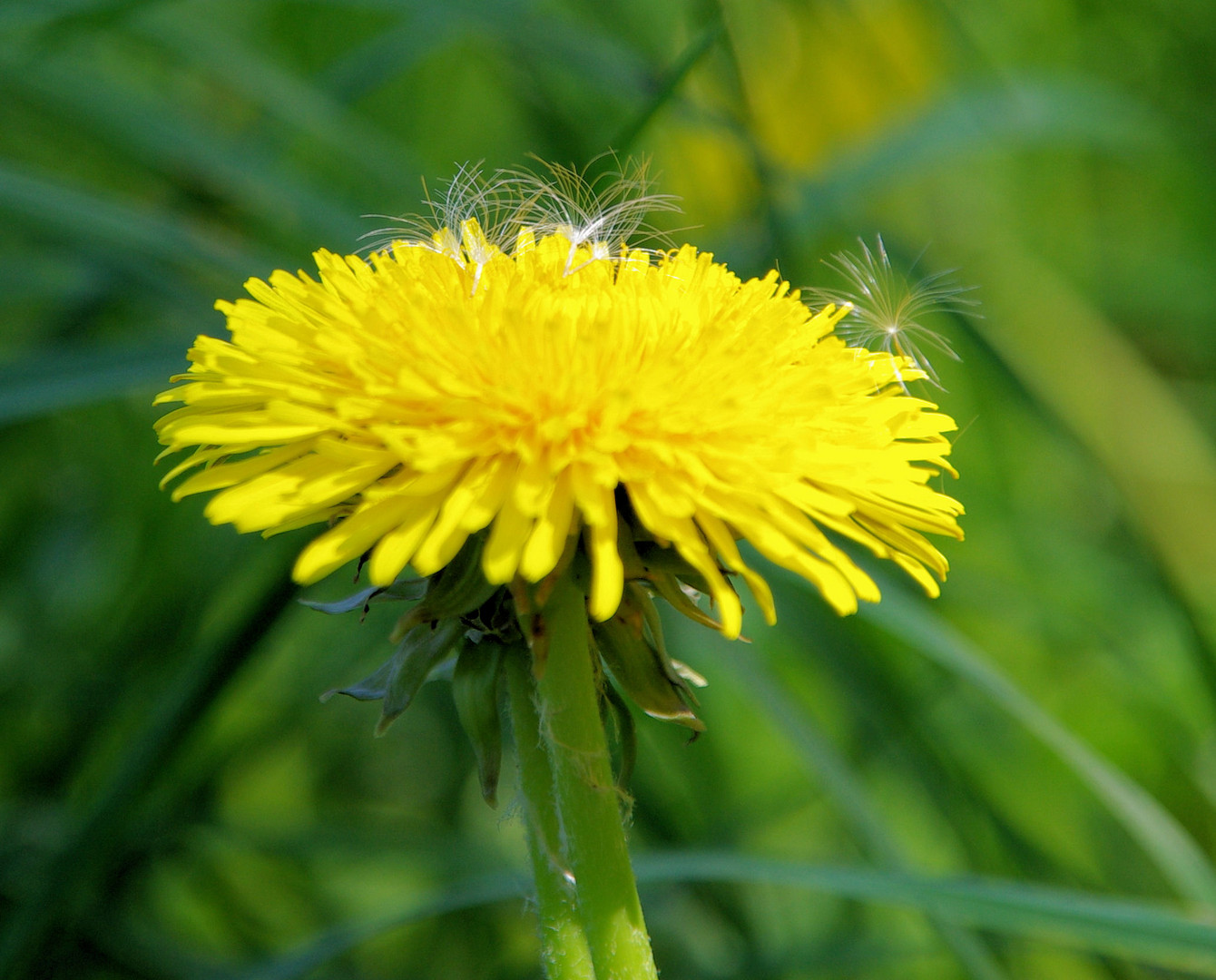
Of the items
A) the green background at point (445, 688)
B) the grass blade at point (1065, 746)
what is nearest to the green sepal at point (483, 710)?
the green background at point (445, 688)

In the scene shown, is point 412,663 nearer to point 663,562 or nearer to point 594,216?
point 663,562

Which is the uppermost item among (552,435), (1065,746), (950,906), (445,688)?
(445,688)

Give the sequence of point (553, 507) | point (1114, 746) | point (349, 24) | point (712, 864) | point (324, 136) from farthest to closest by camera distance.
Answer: point (349, 24)
point (1114, 746)
point (324, 136)
point (712, 864)
point (553, 507)

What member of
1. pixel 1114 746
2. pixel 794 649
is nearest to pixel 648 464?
pixel 794 649

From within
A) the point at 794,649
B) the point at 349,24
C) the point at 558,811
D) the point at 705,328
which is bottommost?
the point at 558,811

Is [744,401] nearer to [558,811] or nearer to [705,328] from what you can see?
[705,328]

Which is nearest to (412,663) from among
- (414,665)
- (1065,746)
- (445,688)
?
(414,665)

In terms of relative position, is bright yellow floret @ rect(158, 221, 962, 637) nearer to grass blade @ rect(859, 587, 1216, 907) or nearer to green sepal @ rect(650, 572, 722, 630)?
green sepal @ rect(650, 572, 722, 630)

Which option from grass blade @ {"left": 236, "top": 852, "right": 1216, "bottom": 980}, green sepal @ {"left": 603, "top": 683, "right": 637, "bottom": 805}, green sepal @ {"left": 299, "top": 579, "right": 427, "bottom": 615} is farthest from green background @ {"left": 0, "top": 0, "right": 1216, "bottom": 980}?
green sepal @ {"left": 299, "top": 579, "right": 427, "bottom": 615}
